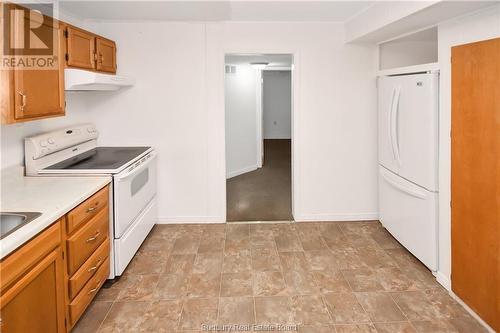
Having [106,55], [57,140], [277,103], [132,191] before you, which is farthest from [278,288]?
[277,103]

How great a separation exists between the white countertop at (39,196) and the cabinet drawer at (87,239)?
19 cm

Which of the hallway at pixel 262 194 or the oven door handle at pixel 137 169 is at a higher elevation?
the oven door handle at pixel 137 169

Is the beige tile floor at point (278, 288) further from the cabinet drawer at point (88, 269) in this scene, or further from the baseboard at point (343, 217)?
the baseboard at point (343, 217)

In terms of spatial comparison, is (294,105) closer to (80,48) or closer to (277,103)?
(80,48)

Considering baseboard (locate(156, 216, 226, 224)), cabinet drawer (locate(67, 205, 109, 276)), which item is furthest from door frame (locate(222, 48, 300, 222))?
cabinet drawer (locate(67, 205, 109, 276))

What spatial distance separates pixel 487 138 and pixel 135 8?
3100 mm

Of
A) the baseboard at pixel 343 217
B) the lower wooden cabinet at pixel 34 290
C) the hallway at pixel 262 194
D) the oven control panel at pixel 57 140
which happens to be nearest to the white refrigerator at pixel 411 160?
the baseboard at pixel 343 217

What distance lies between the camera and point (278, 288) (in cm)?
297

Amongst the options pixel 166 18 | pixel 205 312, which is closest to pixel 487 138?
pixel 205 312

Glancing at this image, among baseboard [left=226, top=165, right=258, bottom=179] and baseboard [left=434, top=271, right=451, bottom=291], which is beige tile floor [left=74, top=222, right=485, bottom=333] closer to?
baseboard [left=434, top=271, right=451, bottom=291]

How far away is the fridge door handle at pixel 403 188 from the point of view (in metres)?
3.21

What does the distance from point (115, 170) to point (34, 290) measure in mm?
1302

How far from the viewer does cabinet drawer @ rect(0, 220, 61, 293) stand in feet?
5.23

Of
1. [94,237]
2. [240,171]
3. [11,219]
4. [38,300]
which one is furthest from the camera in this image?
[240,171]
